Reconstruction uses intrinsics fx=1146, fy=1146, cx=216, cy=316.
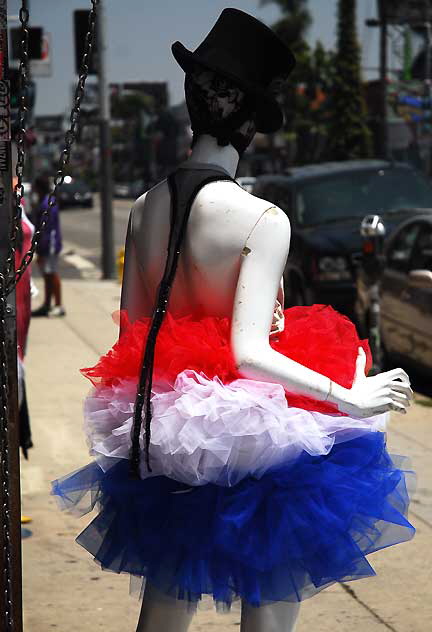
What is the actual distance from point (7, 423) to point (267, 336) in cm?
74

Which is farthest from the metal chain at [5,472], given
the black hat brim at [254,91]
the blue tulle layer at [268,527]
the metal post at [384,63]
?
the metal post at [384,63]

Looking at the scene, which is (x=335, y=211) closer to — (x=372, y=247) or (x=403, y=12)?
(x=372, y=247)

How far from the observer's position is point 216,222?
2.71 metres

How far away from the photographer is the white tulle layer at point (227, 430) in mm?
2621

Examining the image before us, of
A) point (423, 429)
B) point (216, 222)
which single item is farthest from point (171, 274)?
point (423, 429)

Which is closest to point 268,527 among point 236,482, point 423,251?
point 236,482

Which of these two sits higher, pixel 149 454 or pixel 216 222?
pixel 216 222

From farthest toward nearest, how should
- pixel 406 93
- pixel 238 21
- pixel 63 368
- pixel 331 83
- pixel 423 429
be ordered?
pixel 331 83 → pixel 406 93 → pixel 63 368 → pixel 423 429 → pixel 238 21

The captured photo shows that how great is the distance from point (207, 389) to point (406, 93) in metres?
53.2

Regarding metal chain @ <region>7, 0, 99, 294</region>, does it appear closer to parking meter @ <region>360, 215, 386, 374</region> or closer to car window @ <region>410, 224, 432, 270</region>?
parking meter @ <region>360, 215, 386, 374</region>

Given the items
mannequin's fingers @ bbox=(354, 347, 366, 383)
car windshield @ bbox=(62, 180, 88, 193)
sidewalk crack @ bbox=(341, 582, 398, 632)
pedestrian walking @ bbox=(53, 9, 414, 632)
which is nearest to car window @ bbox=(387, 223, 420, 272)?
sidewalk crack @ bbox=(341, 582, 398, 632)

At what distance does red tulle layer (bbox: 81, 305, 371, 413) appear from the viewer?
272 centimetres

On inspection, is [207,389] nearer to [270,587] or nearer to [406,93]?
[270,587]

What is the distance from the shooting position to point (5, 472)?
2.96 metres
